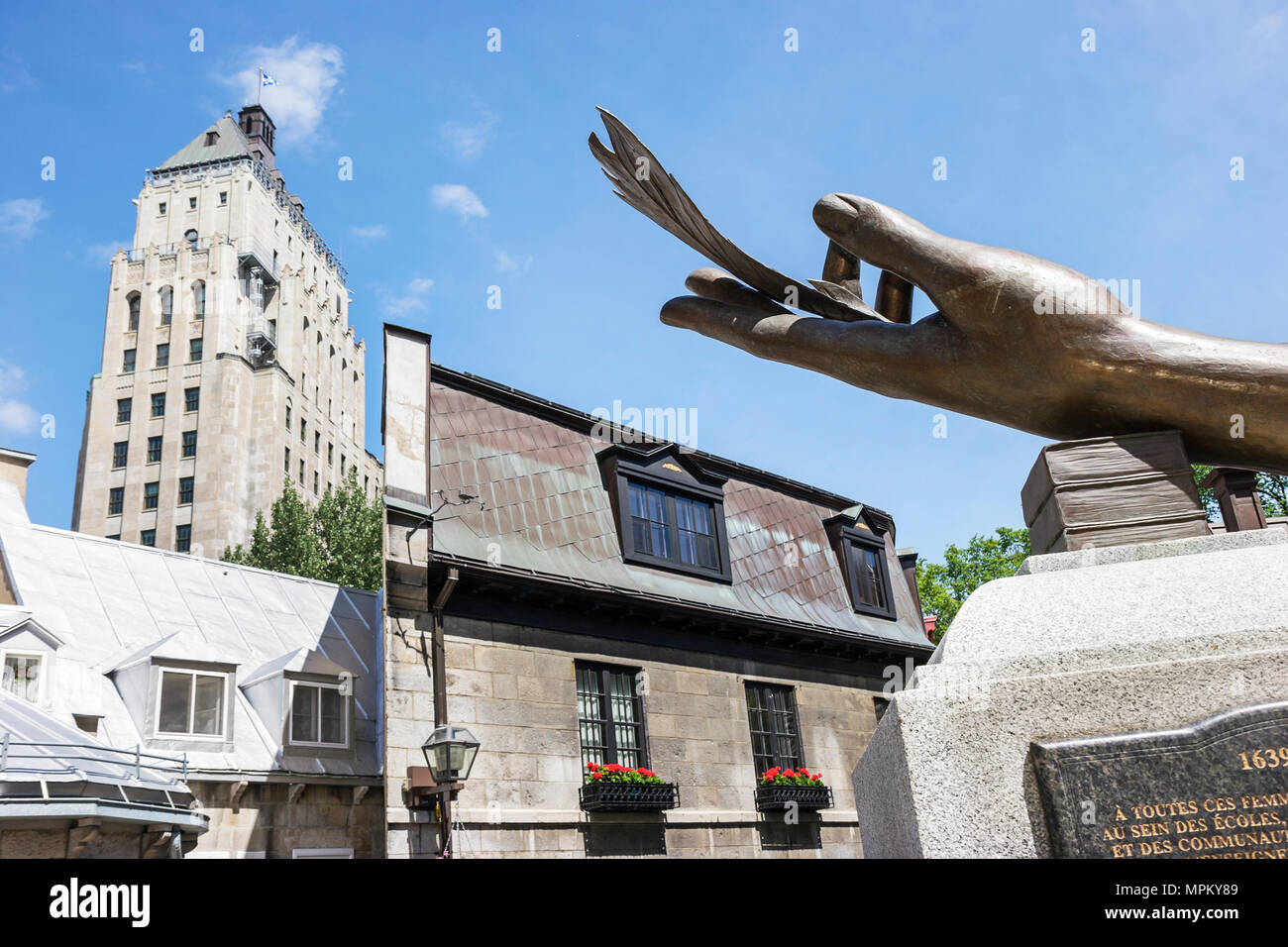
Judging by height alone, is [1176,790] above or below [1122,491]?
below

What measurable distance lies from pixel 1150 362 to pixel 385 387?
562 inches

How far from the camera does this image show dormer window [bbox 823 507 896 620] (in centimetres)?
2355

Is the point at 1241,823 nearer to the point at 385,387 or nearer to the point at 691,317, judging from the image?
the point at 691,317

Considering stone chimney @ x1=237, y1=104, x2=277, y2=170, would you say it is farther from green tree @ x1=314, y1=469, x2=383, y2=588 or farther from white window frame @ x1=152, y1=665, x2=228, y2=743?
white window frame @ x1=152, y1=665, x2=228, y2=743

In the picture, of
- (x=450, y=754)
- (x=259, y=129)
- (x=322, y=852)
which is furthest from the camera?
(x=259, y=129)

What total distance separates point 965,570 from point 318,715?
29721mm

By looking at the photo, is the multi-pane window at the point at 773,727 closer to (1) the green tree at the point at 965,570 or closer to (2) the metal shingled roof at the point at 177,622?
(2) the metal shingled roof at the point at 177,622

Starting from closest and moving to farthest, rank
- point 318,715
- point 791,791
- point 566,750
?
point 566,750 → point 791,791 → point 318,715

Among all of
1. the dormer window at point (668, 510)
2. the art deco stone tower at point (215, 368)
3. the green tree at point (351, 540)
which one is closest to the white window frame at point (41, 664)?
the dormer window at point (668, 510)

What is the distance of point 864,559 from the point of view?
2430cm

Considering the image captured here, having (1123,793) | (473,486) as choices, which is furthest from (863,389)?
(473,486)

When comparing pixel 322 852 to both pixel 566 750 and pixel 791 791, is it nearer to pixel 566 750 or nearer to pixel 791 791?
pixel 566 750


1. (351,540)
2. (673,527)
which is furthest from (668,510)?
(351,540)

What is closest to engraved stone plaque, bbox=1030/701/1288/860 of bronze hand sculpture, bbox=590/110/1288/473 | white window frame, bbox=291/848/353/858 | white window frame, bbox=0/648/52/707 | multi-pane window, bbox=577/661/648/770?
bronze hand sculpture, bbox=590/110/1288/473
